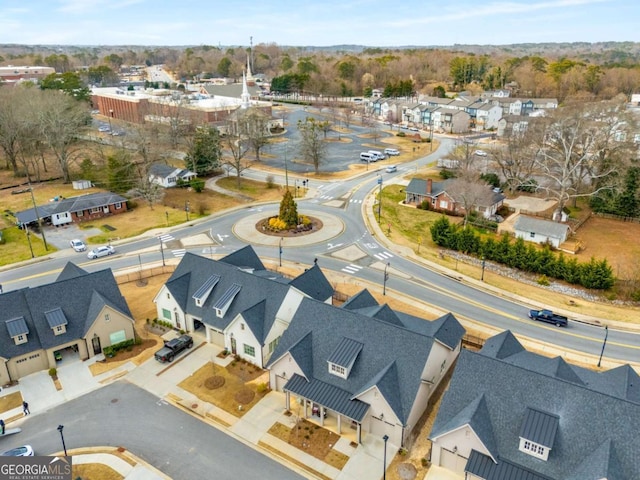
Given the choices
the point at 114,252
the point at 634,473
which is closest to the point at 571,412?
the point at 634,473

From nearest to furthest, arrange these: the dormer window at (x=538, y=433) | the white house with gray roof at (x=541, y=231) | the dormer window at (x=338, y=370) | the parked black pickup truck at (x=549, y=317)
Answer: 1. the dormer window at (x=538, y=433)
2. the dormer window at (x=338, y=370)
3. the parked black pickup truck at (x=549, y=317)
4. the white house with gray roof at (x=541, y=231)

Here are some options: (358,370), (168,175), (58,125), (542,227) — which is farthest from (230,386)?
(58,125)

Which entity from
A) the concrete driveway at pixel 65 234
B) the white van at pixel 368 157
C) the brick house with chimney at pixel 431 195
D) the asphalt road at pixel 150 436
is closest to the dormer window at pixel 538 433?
the asphalt road at pixel 150 436

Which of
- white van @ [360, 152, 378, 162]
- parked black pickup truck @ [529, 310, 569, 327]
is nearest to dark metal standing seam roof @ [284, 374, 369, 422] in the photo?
parked black pickup truck @ [529, 310, 569, 327]

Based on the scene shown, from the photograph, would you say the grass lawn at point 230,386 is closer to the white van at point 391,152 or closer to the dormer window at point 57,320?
the dormer window at point 57,320

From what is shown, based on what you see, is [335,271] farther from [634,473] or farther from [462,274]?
[634,473]

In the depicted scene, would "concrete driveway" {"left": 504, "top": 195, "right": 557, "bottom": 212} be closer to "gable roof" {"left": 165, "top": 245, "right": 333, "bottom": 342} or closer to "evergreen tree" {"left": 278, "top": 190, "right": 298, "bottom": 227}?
"evergreen tree" {"left": 278, "top": 190, "right": 298, "bottom": 227}
